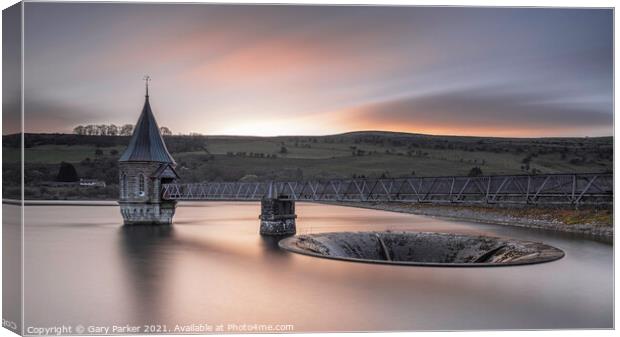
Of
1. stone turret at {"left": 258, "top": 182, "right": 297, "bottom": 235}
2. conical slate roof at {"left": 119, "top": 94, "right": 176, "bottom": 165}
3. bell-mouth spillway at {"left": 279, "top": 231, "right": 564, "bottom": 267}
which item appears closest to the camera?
bell-mouth spillway at {"left": 279, "top": 231, "right": 564, "bottom": 267}

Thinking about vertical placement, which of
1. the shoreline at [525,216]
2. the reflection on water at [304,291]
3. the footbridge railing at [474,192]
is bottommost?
the reflection on water at [304,291]

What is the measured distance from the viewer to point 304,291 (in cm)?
1421

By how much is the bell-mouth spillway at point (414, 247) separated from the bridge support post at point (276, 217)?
408cm

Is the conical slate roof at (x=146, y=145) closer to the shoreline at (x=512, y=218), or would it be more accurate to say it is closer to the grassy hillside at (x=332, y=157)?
the grassy hillside at (x=332, y=157)

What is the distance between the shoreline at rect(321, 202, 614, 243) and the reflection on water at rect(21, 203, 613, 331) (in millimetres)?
5260

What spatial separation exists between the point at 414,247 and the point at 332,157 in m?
45.8

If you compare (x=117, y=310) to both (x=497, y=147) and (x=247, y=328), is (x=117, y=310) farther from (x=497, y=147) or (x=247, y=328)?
(x=497, y=147)

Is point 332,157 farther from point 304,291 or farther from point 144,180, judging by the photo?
point 304,291

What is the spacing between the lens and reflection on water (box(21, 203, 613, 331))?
11711 millimetres

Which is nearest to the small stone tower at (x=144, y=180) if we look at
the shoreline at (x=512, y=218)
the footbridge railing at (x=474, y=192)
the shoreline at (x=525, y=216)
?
the footbridge railing at (x=474, y=192)

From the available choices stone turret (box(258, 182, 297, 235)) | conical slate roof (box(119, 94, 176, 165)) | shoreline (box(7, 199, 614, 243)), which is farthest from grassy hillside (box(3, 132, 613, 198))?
stone turret (box(258, 182, 297, 235))

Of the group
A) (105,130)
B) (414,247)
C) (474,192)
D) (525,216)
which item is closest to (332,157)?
(525,216)

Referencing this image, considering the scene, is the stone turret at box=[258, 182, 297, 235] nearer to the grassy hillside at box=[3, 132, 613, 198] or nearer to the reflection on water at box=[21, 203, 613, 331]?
the reflection on water at box=[21, 203, 613, 331]

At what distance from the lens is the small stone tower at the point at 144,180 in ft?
111
